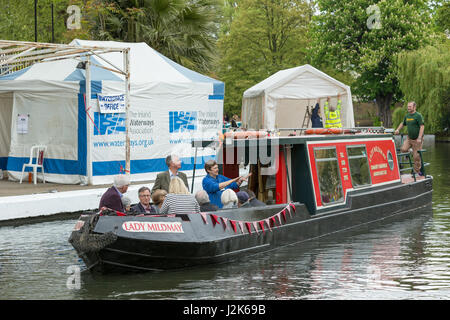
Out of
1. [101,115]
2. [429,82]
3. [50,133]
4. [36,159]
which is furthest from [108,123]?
[429,82]

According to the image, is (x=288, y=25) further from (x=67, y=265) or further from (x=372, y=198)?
(x=67, y=265)

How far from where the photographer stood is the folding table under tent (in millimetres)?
16500

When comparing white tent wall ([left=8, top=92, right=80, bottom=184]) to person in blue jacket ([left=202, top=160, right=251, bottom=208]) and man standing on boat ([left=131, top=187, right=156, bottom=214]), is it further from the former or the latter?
man standing on boat ([left=131, top=187, right=156, bottom=214])

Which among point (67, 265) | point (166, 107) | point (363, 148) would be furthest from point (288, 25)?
point (67, 265)

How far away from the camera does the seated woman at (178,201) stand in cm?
909

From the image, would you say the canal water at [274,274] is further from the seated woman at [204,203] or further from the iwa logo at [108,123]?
the iwa logo at [108,123]

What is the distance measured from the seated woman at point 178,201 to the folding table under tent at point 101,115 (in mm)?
6621

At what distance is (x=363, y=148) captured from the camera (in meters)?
13.3

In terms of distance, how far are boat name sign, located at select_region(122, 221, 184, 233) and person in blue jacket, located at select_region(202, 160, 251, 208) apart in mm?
1340

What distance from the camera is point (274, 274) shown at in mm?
9250

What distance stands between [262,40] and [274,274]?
37.6m

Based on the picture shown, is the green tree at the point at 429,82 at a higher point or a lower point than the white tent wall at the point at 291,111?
higher

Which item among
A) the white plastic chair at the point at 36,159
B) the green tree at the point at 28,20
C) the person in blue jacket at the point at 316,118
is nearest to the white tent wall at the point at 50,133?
the white plastic chair at the point at 36,159

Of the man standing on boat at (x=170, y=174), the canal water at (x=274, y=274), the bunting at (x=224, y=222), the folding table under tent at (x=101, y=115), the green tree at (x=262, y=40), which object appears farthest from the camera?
the green tree at (x=262, y=40)
